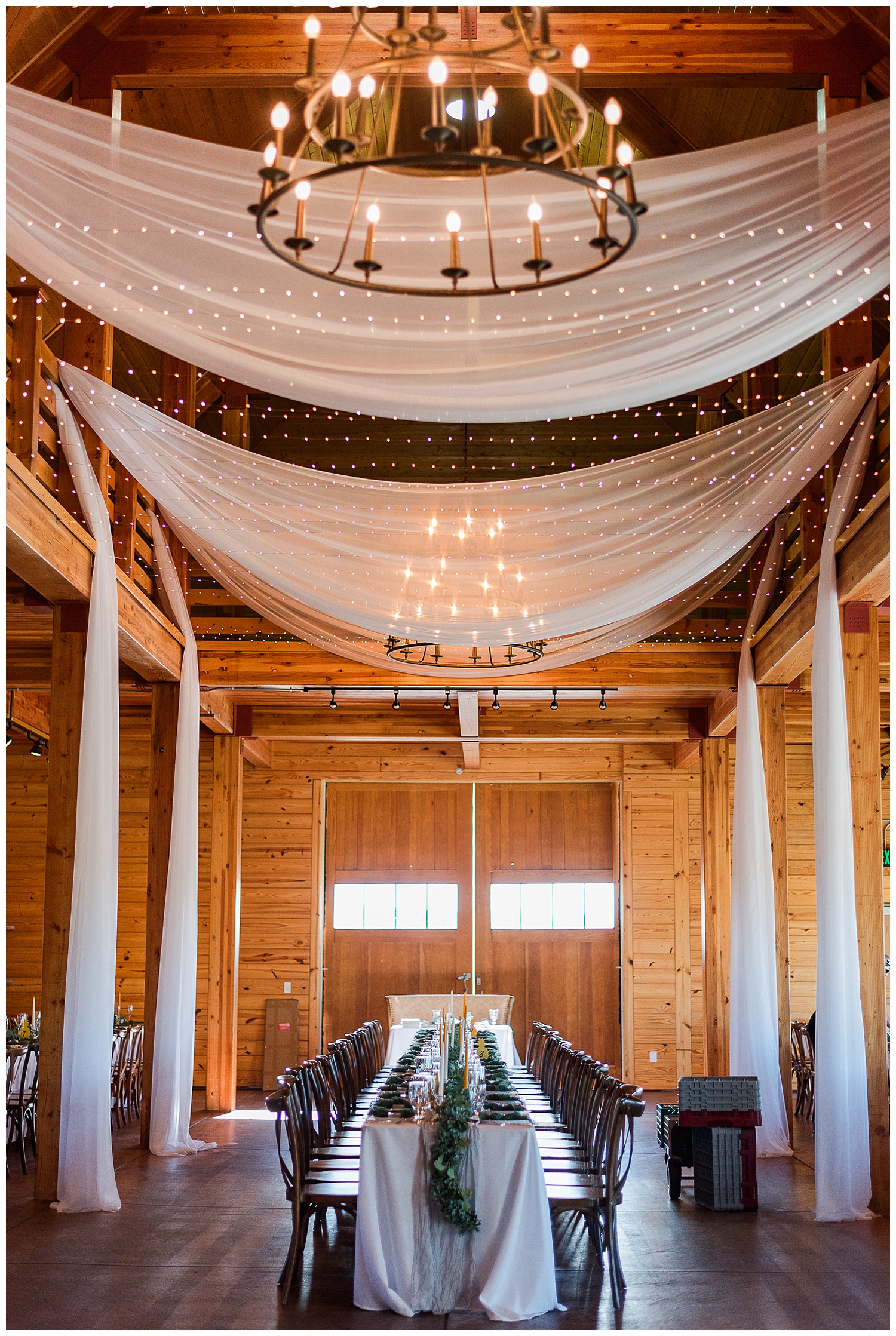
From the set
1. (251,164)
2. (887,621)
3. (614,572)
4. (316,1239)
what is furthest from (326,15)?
(316,1239)

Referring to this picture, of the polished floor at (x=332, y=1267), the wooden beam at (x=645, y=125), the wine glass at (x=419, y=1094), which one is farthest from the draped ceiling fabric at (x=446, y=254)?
the wooden beam at (x=645, y=125)

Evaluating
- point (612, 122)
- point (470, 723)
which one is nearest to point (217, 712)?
point (470, 723)

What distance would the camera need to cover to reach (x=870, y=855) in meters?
7.06

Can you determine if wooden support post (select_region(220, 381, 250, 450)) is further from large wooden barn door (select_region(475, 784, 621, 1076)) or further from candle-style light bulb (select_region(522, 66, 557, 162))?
candle-style light bulb (select_region(522, 66, 557, 162))

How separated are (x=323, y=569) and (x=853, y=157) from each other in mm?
3135

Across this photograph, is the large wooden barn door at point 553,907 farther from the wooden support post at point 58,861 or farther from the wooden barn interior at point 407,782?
the wooden support post at point 58,861

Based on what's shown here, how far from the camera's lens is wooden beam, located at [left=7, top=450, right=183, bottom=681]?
5.98 meters

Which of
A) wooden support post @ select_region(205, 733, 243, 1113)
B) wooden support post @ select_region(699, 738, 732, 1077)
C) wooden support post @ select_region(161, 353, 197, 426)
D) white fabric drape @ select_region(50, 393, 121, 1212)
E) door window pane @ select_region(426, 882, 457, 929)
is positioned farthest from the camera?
door window pane @ select_region(426, 882, 457, 929)

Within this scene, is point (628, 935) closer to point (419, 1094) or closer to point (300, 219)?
point (419, 1094)

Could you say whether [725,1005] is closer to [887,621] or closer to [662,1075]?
[662,1075]

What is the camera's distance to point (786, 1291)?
542cm

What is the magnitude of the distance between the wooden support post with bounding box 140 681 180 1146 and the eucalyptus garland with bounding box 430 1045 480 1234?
420cm

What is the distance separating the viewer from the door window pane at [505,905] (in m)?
13.9

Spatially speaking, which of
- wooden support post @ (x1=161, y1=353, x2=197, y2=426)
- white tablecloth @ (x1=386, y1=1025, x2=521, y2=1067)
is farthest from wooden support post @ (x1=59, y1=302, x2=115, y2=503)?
white tablecloth @ (x1=386, y1=1025, x2=521, y2=1067)
